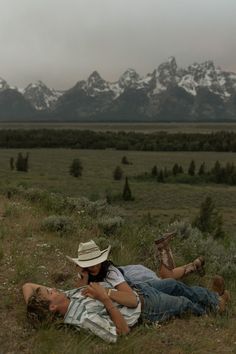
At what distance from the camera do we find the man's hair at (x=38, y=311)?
203 inches

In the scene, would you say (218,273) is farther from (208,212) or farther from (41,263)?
(208,212)

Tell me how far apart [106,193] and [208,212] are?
17.0 metres

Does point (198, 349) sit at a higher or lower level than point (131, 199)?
higher

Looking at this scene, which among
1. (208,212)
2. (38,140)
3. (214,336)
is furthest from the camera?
(38,140)

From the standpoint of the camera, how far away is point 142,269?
6.47 m

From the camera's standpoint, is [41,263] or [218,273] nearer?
[41,263]

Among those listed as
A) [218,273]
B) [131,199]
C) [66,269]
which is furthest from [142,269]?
[131,199]

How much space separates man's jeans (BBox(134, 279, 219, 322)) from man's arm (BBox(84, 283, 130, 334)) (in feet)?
1.47

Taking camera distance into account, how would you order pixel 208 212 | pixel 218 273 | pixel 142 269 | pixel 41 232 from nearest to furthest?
1. pixel 142 269
2. pixel 218 273
3. pixel 41 232
4. pixel 208 212

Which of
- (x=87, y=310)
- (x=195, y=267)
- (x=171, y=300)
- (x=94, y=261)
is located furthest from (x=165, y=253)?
(x=87, y=310)

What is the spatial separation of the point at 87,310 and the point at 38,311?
1.51 ft

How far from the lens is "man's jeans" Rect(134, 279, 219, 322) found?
5.62 meters

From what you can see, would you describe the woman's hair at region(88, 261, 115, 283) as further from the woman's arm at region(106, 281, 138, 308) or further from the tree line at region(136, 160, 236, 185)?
the tree line at region(136, 160, 236, 185)

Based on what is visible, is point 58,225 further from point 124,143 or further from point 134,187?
point 124,143
